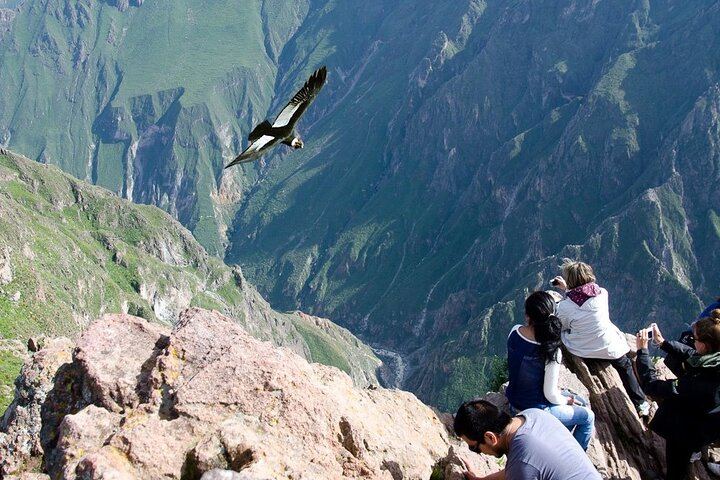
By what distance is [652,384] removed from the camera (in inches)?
487

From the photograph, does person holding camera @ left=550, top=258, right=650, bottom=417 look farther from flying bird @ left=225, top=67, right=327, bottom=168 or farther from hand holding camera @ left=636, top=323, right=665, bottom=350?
flying bird @ left=225, top=67, right=327, bottom=168

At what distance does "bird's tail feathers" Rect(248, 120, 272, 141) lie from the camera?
886 centimetres

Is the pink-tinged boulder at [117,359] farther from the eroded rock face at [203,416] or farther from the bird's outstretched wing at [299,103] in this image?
the bird's outstretched wing at [299,103]

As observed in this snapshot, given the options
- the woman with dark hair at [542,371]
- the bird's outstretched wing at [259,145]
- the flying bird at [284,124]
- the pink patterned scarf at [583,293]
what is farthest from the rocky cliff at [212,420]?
the flying bird at [284,124]

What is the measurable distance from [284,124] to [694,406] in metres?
9.69

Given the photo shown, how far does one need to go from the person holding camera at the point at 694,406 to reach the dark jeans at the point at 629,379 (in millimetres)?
1990

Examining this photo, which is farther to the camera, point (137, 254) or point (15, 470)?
point (137, 254)

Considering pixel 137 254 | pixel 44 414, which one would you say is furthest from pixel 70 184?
pixel 44 414

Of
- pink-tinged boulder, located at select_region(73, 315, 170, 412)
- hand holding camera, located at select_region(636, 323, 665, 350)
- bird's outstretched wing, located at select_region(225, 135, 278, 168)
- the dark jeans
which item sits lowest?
pink-tinged boulder, located at select_region(73, 315, 170, 412)

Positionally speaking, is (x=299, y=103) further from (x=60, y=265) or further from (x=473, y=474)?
(x=60, y=265)

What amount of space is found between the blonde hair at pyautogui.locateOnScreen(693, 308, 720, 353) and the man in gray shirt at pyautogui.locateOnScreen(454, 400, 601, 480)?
4104mm

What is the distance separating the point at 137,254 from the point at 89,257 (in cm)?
3677

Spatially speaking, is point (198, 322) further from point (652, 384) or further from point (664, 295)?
point (664, 295)

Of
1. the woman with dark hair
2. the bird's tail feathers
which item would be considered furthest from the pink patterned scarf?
the bird's tail feathers
